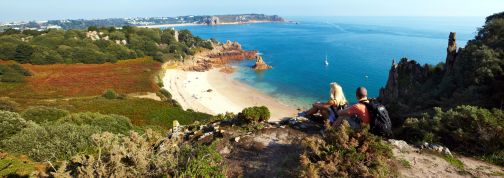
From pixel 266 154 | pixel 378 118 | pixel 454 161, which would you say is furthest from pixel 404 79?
pixel 266 154

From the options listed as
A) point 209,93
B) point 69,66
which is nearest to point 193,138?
point 209,93

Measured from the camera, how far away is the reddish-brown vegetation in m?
42.6

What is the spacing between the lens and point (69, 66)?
202 ft

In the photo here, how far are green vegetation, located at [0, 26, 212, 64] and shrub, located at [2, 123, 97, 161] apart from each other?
5445cm

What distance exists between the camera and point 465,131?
9.05 metres

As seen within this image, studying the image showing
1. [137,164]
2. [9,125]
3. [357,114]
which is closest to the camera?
[137,164]

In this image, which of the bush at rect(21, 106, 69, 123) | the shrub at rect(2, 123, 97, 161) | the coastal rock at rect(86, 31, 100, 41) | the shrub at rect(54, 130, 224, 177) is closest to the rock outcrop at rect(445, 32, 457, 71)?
the shrub at rect(2, 123, 97, 161)

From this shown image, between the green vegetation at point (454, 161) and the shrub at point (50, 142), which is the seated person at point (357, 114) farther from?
the shrub at point (50, 142)

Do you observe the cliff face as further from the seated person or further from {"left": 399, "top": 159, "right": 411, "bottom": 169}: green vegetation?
{"left": 399, "top": 159, "right": 411, "bottom": 169}: green vegetation

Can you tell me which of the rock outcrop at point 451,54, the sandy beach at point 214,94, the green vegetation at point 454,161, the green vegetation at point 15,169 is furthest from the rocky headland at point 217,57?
the green vegetation at point 454,161

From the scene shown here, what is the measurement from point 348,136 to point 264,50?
10902cm

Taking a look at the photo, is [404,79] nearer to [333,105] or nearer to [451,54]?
[451,54]

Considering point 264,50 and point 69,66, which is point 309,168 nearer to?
point 69,66

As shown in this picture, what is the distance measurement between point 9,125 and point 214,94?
37.3 metres
